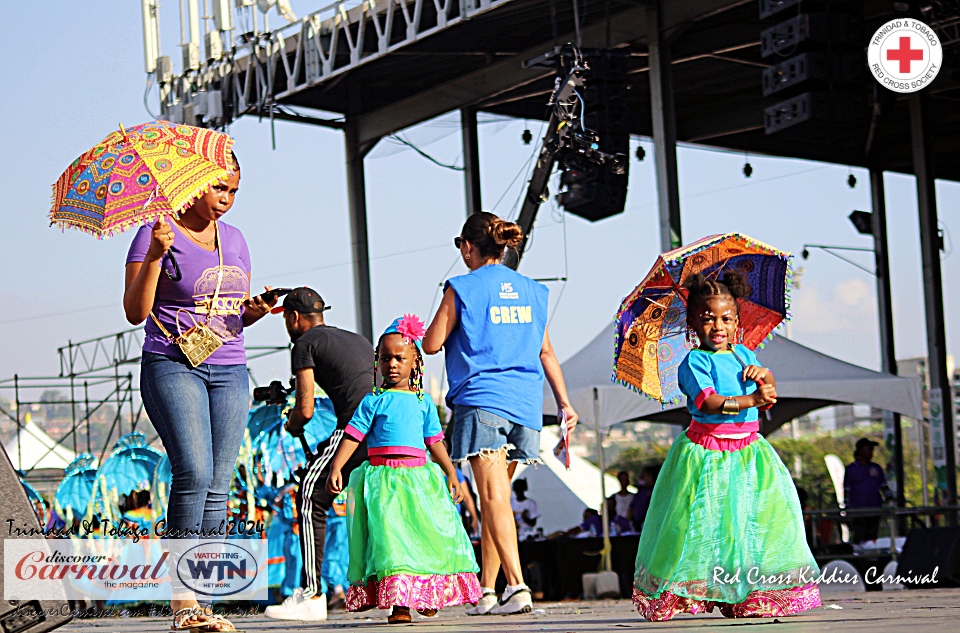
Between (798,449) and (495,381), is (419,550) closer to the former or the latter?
(495,381)

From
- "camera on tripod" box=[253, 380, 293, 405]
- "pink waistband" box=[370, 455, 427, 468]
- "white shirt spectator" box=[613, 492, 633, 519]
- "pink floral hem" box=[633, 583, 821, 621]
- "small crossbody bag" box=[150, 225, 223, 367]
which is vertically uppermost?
"small crossbody bag" box=[150, 225, 223, 367]

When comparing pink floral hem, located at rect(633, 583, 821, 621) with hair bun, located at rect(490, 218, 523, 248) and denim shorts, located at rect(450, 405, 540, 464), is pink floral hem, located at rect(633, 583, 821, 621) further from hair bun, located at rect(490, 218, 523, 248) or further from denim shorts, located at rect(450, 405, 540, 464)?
hair bun, located at rect(490, 218, 523, 248)

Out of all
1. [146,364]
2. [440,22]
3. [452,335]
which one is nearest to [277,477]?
[452,335]

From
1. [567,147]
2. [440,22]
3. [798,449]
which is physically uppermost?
[440,22]

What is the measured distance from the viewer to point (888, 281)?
87.0 feet

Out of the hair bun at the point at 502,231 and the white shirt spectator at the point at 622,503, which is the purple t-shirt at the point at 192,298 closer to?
the hair bun at the point at 502,231

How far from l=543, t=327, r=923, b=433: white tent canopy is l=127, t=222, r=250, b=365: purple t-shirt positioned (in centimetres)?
964

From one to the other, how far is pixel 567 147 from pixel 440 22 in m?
3.32

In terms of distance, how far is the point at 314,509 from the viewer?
256 inches

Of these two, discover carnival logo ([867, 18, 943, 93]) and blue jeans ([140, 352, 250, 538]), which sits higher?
Result: discover carnival logo ([867, 18, 943, 93])

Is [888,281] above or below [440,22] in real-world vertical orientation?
below

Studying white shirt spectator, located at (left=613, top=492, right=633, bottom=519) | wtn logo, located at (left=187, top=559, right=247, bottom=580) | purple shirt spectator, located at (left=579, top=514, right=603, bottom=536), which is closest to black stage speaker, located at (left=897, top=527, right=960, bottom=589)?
purple shirt spectator, located at (left=579, top=514, right=603, bottom=536)

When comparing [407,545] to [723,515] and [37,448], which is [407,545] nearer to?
[723,515]

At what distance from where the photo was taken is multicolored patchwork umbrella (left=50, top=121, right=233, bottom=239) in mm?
4188
